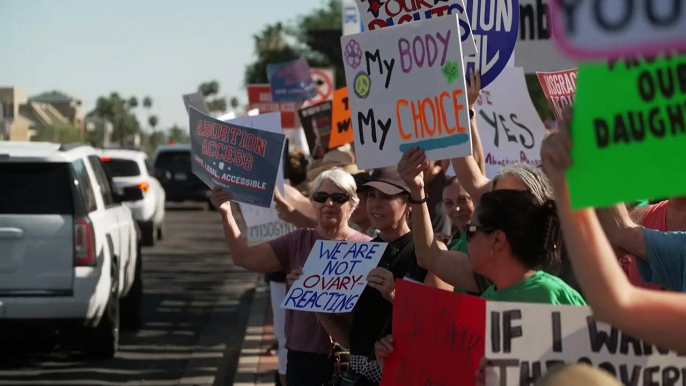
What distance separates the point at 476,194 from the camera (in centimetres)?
550

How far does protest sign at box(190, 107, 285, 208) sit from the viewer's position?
6.32 m

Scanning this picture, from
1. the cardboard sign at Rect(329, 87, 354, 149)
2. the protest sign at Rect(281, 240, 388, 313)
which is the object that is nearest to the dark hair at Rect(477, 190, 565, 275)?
the protest sign at Rect(281, 240, 388, 313)

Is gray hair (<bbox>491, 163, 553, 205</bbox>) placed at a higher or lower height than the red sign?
higher

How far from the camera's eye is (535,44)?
8.00 meters

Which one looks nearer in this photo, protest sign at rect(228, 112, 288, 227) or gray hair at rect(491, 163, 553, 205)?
gray hair at rect(491, 163, 553, 205)

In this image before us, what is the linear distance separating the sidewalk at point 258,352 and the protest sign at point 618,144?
7497 millimetres

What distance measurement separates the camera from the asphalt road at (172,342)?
33.2 ft

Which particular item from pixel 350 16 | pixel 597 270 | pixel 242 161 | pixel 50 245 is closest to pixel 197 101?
pixel 242 161

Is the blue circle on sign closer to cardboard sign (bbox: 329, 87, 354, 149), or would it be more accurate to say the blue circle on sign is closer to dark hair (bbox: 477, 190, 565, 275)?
dark hair (bbox: 477, 190, 565, 275)

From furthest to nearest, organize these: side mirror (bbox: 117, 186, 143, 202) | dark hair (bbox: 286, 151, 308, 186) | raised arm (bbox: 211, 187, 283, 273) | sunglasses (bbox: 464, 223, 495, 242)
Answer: side mirror (bbox: 117, 186, 143, 202) → dark hair (bbox: 286, 151, 308, 186) → raised arm (bbox: 211, 187, 283, 273) → sunglasses (bbox: 464, 223, 495, 242)

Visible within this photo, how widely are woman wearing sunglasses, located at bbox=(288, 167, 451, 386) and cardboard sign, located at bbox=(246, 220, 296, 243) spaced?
4281 mm

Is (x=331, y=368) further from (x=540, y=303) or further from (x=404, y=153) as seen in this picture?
(x=540, y=303)

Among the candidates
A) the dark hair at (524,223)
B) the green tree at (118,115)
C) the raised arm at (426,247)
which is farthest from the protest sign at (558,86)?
the green tree at (118,115)

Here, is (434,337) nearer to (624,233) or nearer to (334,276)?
(624,233)
